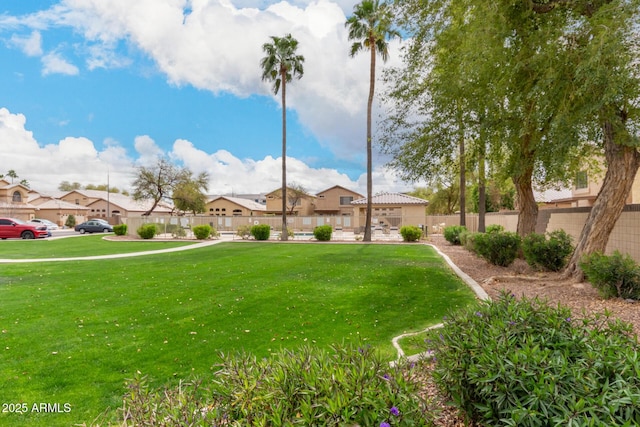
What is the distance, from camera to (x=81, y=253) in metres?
18.0

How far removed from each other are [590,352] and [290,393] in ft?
5.92

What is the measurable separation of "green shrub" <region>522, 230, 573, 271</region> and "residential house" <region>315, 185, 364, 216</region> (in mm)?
47392

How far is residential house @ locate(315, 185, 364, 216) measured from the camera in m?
58.2

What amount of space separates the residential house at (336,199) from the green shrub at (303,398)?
182 ft

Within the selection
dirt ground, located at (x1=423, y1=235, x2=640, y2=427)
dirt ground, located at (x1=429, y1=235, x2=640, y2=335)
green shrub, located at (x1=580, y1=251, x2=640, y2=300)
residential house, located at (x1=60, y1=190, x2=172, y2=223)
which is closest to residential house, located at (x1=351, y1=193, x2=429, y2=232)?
dirt ground, located at (x1=429, y1=235, x2=640, y2=335)

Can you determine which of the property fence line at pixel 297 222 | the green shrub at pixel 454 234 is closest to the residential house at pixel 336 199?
the property fence line at pixel 297 222

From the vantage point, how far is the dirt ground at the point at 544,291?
495cm

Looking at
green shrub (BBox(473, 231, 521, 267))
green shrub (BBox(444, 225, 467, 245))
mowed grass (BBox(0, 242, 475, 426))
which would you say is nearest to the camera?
mowed grass (BBox(0, 242, 475, 426))

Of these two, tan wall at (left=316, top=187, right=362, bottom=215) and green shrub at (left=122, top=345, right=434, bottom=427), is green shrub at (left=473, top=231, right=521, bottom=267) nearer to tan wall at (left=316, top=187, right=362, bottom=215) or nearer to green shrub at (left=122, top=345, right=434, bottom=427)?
green shrub at (left=122, top=345, right=434, bottom=427)

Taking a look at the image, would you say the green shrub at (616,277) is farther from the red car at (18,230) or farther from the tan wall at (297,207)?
the tan wall at (297,207)

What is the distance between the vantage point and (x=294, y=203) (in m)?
57.2

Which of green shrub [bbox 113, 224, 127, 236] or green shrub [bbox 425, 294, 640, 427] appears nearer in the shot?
green shrub [bbox 425, 294, 640, 427]

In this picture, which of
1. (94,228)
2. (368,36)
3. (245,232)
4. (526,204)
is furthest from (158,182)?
(526,204)

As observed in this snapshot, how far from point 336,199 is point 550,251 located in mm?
48673
